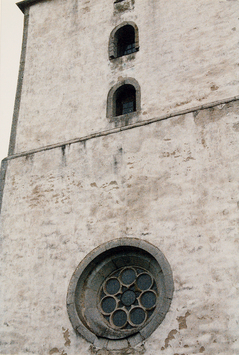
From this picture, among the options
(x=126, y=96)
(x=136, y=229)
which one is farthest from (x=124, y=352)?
(x=126, y=96)

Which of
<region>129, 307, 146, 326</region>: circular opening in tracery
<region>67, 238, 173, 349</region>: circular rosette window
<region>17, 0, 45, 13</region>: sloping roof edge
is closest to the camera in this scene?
<region>67, 238, 173, 349</region>: circular rosette window

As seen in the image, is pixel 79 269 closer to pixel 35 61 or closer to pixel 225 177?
pixel 225 177

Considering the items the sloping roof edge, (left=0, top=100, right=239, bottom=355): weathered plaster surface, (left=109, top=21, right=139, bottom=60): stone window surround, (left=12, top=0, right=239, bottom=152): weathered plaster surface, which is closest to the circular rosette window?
(left=0, top=100, right=239, bottom=355): weathered plaster surface

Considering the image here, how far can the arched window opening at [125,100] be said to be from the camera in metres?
11.3

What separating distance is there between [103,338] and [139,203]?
2.57m

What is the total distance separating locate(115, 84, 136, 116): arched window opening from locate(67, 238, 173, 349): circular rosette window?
3408 mm

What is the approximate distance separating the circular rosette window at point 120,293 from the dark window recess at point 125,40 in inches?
208

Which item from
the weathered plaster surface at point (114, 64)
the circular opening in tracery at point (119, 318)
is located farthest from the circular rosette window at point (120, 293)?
the weathered plaster surface at point (114, 64)

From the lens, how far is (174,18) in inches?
458

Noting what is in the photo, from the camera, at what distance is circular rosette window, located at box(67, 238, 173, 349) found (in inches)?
335

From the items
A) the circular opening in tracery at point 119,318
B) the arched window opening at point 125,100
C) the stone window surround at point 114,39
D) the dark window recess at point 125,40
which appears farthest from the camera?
the dark window recess at point 125,40

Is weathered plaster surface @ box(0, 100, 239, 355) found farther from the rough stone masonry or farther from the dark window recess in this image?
the dark window recess

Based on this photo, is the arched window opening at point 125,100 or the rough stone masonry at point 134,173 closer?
the rough stone masonry at point 134,173

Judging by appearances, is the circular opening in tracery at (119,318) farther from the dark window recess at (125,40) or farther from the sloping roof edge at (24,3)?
the sloping roof edge at (24,3)
